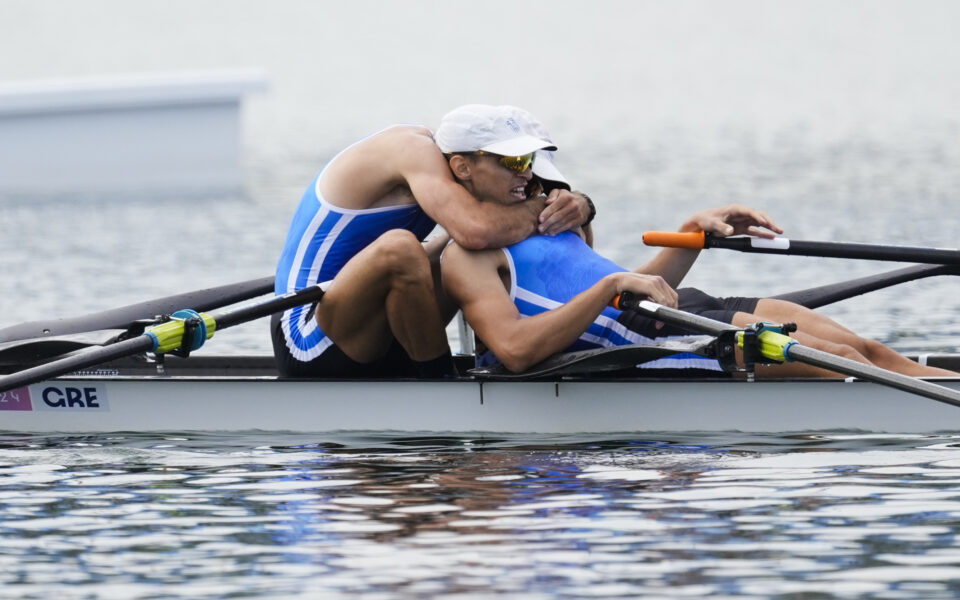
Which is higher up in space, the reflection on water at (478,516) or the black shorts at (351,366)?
the black shorts at (351,366)

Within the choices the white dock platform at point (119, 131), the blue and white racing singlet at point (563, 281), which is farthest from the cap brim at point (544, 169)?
the white dock platform at point (119, 131)

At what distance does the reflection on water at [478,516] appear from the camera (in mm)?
6039

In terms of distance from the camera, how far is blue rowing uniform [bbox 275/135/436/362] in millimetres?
8312

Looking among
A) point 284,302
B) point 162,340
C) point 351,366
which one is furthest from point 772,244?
point 162,340

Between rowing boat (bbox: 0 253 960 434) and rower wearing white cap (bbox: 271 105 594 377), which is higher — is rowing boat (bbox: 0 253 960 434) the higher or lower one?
the lower one

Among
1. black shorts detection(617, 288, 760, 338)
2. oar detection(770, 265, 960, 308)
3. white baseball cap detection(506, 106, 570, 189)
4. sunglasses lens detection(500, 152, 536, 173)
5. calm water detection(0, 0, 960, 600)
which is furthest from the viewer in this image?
oar detection(770, 265, 960, 308)

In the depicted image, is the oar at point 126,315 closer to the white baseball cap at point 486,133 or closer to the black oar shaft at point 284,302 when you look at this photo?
the black oar shaft at point 284,302

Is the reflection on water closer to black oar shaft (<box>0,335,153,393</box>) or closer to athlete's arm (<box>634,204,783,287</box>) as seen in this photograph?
black oar shaft (<box>0,335,153,393</box>)

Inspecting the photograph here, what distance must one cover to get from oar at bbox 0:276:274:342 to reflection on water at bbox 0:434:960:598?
2.34 feet

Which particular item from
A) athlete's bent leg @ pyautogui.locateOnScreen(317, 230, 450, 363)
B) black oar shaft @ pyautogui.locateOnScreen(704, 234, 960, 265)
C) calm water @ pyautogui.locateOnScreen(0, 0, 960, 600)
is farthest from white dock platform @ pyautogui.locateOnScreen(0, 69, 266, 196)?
black oar shaft @ pyautogui.locateOnScreen(704, 234, 960, 265)

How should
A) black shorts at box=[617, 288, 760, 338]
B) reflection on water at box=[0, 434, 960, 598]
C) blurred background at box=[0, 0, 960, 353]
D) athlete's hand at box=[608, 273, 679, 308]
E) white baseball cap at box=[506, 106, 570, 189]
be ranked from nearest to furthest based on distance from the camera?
reflection on water at box=[0, 434, 960, 598] → athlete's hand at box=[608, 273, 679, 308] → white baseball cap at box=[506, 106, 570, 189] → black shorts at box=[617, 288, 760, 338] → blurred background at box=[0, 0, 960, 353]

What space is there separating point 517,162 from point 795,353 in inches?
→ 61.5

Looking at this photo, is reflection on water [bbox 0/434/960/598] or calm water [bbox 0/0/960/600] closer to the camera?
reflection on water [bbox 0/434/960/598]

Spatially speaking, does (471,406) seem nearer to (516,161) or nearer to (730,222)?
(516,161)
